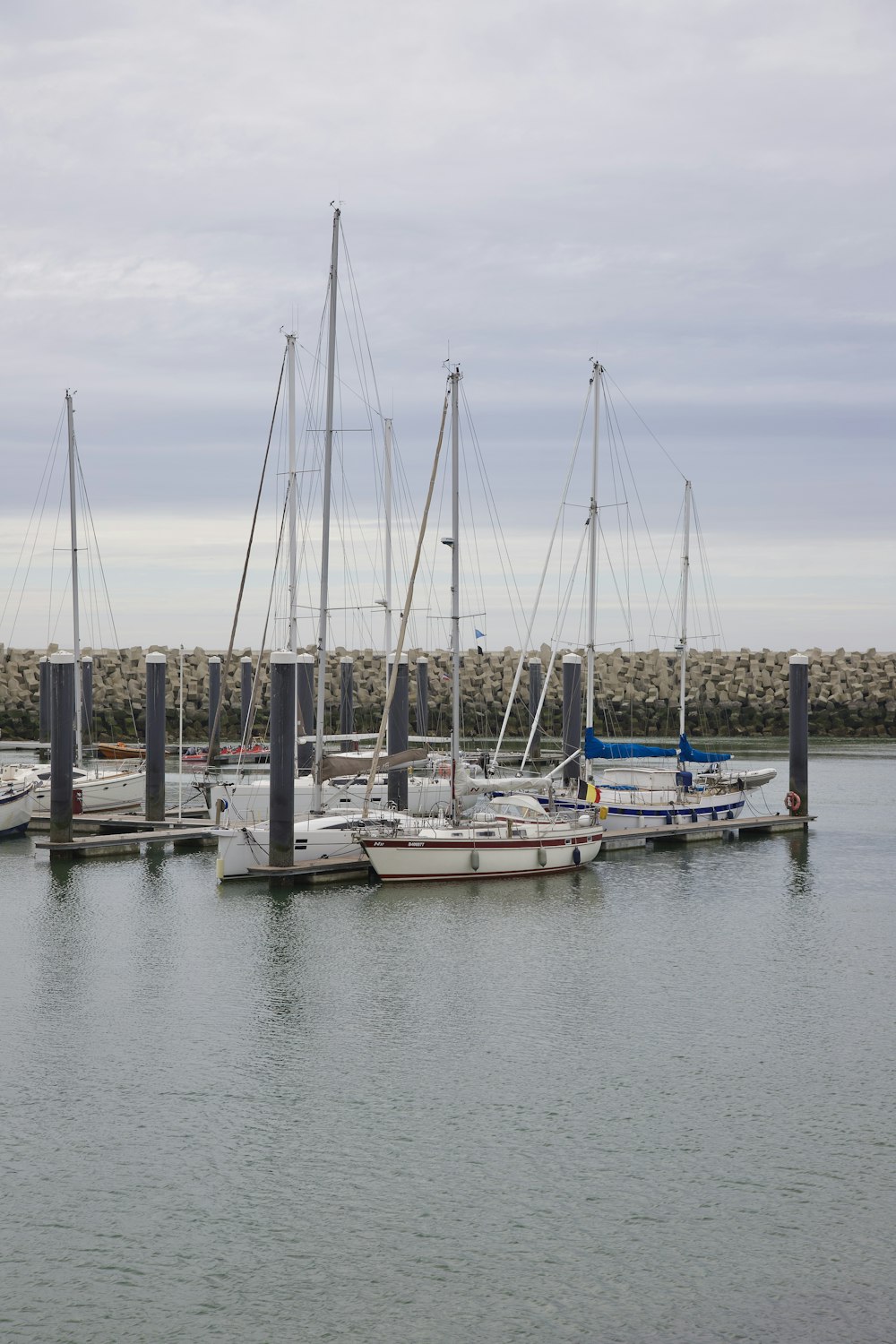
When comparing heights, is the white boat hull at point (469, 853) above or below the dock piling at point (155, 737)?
below

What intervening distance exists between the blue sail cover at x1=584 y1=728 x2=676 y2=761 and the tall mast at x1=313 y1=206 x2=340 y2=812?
717 centimetres

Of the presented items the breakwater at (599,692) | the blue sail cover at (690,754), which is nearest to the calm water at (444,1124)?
the blue sail cover at (690,754)

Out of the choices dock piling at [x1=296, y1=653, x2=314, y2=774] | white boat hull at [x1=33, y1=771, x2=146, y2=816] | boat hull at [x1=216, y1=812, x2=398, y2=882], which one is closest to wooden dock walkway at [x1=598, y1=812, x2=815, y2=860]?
boat hull at [x1=216, y1=812, x2=398, y2=882]

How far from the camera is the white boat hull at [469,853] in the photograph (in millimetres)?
26234

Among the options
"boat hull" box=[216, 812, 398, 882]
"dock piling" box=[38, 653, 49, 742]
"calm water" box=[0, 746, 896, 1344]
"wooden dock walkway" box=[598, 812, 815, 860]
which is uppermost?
"dock piling" box=[38, 653, 49, 742]

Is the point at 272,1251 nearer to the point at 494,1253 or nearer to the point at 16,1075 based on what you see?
the point at 494,1253

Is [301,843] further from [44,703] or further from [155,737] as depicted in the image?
[44,703]

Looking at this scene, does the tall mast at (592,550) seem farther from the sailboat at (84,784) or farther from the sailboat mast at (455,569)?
the sailboat at (84,784)

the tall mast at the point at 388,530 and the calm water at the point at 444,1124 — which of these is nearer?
the calm water at the point at 444,1124

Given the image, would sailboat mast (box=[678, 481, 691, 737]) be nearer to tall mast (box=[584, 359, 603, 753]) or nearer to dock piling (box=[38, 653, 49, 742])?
tall mast (box=[584, 359, 603, 753])

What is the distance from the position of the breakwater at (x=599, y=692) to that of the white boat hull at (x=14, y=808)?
107 feet

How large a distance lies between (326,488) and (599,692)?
41531 mm

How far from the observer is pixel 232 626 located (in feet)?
115

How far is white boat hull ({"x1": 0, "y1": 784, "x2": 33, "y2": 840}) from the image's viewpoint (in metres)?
32.7
